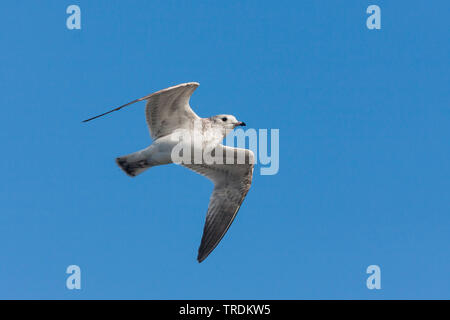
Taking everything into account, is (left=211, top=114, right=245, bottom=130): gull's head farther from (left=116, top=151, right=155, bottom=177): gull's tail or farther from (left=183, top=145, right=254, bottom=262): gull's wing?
(left=116, top=151, right=155, bottom=177): gull's tail

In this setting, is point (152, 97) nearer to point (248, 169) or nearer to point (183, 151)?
point (183, 151)

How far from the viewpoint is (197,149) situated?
10.2 meters

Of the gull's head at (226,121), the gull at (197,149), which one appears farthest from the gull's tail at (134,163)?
the gull's head at (226,121)

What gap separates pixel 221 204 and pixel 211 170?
622 mm

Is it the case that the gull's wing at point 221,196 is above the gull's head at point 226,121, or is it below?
below

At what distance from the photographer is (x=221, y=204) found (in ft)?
37.3

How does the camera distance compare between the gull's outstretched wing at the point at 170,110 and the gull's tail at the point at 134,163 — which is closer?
the gull's outstretched wing at the point at 170,110

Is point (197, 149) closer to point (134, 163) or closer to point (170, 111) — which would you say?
point (170, 111)

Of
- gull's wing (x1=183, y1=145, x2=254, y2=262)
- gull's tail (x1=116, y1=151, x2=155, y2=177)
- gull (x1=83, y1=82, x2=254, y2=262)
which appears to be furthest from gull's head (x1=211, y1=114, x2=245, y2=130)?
gull's tail (x1=116, y1=151, x2=155, y2=177)

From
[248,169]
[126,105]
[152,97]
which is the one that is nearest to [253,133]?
[248,169]

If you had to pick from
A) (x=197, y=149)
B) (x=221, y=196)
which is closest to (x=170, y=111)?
(x=197, y=149)

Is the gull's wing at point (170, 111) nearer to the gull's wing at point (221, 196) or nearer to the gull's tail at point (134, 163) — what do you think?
the gull's tail at point (134, 163)

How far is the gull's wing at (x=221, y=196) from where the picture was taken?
1114 centimetres

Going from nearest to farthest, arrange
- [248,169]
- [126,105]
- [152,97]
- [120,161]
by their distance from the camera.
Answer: [126,105] → [152,97] → [120,161] → [248,169]
